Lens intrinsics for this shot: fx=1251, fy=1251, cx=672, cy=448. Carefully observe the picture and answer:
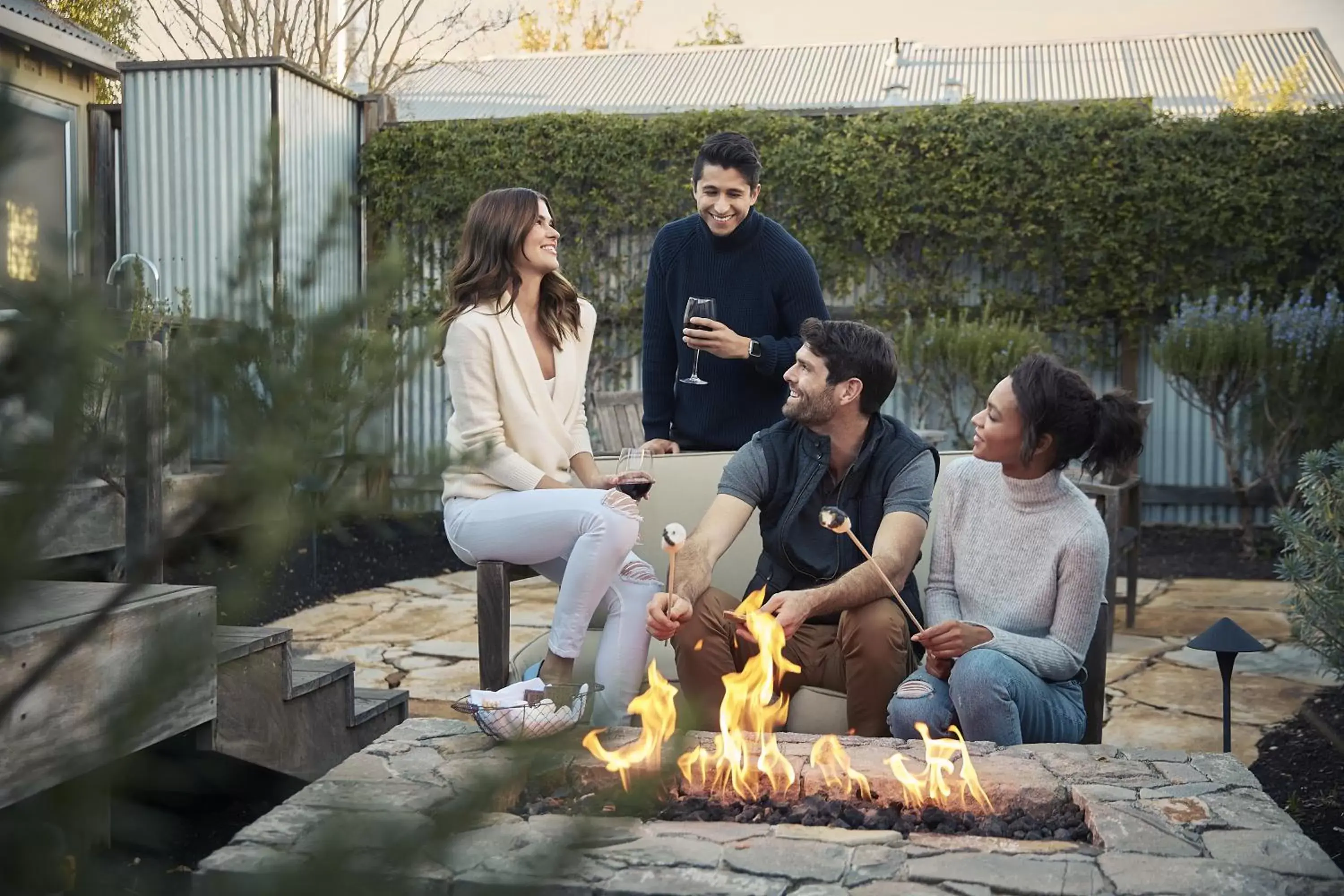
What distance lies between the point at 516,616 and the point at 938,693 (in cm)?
335

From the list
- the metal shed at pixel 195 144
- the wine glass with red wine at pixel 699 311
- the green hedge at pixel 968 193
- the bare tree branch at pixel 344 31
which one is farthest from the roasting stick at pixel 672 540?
the bare tree branch at pixel 344 31

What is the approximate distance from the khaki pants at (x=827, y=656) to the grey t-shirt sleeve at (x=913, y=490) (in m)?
0.25

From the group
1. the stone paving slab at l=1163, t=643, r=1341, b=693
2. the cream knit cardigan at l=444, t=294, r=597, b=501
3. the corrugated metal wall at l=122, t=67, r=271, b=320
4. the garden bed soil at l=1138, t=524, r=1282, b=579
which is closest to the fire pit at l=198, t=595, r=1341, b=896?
the cream knit cardigan at l=444, t=294, r=597, b=501

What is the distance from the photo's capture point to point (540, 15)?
68.8ft

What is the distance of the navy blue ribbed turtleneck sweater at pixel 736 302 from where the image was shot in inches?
151

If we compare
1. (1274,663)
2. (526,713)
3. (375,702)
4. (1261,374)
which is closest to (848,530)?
(526,713)

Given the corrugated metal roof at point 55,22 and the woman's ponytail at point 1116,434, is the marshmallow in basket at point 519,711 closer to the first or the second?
the woman's ponytail at point 1116,434

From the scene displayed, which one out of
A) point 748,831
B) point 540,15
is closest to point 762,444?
point 748,831

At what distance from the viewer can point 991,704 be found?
2.74 metres

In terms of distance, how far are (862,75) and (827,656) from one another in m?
13.5

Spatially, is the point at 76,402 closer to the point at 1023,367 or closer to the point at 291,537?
the point at 291,537

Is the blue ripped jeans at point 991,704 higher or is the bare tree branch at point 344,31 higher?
the bare tree branch at point 344,31

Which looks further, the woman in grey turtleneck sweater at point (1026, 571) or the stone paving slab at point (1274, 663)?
the stone paving slab at point (1274, 663)

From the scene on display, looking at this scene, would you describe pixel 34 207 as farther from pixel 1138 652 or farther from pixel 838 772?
pixel 1138 652
